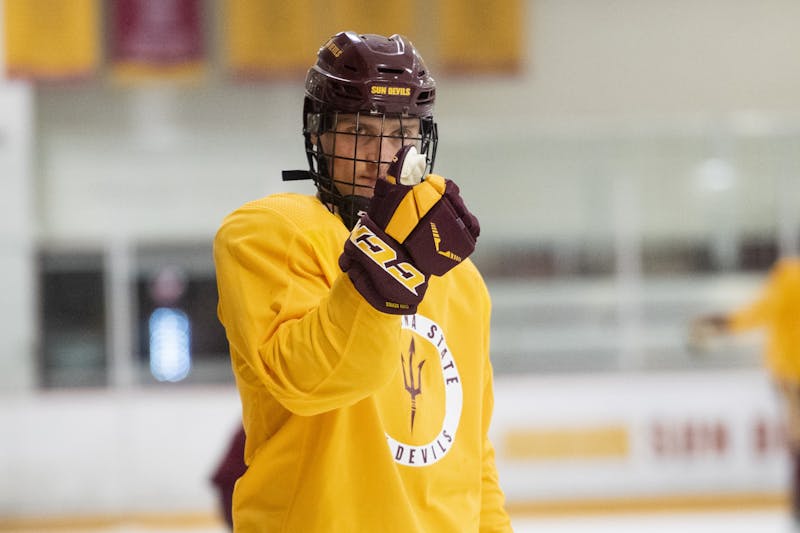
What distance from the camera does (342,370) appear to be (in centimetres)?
114

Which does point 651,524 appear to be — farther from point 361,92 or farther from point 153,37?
point 361,92

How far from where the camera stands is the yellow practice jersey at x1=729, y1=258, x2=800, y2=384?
5.15 meters

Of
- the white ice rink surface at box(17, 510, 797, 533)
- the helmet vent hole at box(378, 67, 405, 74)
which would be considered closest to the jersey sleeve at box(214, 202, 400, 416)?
the helmet vent hole at box(378, 67, 405, 74)

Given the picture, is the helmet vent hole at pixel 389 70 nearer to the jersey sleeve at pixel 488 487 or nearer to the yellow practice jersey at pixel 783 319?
the jersey sleeve at pixel 488 487

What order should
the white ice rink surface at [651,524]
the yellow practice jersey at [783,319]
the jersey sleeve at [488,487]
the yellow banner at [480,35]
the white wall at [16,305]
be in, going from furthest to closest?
the yellow banner at [480,35]
the white wall at [16,305]
the white ice rink surface at [651,524]
the yellow practice jersey at [783,319]
the jersey sleeve at [488,487]

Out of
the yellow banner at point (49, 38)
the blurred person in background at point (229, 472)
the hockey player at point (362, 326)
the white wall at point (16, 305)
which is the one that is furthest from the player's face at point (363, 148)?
the yellow banner at point (49, 38)

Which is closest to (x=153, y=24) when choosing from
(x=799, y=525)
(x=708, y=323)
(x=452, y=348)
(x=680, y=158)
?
(x=680, y=158)

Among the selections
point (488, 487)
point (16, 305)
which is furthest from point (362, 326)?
point (16, 305)

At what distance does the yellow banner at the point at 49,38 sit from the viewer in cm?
715

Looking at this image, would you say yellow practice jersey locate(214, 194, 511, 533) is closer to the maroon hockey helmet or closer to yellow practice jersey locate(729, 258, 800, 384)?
the maroon hockey helmet

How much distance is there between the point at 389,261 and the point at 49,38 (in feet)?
21.8

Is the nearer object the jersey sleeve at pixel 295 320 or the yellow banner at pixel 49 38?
the jersey sleeve at pixel 295 320

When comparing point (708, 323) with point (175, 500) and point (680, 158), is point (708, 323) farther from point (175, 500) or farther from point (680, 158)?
point (175, 500)

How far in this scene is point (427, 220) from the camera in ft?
3.65
